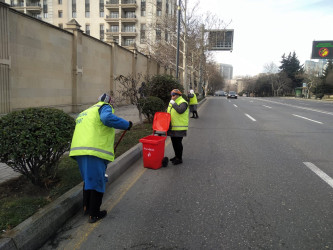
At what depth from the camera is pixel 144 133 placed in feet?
29.6

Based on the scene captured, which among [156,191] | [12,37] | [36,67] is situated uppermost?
[12,37]

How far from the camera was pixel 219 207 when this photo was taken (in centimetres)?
384

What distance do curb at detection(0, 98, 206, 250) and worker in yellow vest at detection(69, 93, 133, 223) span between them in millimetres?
344

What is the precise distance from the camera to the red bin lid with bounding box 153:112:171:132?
19.0ft

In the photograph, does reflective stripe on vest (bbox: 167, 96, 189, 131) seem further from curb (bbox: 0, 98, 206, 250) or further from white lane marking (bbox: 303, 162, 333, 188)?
white lane marking (bbox: 303, 162, 333, 188)

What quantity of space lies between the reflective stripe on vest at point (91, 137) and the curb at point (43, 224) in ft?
2.33

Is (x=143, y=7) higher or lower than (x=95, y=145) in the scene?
higher

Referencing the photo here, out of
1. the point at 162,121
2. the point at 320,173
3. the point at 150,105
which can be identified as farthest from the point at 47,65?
the point at 320,173

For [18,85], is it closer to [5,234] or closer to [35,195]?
[35,195]

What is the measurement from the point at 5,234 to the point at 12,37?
9945 millimetres

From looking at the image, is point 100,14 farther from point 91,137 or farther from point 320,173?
point 91,137

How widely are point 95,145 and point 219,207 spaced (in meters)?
1.95

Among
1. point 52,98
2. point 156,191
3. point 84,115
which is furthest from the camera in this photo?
point 52,98

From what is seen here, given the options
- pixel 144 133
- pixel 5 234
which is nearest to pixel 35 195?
pixel 5 234
